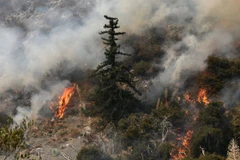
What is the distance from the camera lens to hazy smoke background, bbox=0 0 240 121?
29594 mm

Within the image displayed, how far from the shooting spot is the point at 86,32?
36.3m

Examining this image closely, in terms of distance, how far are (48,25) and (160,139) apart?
2184cm

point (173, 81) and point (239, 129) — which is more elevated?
point (173, 81)

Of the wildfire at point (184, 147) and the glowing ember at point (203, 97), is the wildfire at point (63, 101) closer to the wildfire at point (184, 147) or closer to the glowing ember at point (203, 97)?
the wildfire at point (184, 147)

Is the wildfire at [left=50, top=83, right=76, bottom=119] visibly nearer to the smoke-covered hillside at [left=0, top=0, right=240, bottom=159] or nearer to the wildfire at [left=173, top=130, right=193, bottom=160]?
the smoke-covered hillside at [left=0, top=0, right=240, bottom=159]

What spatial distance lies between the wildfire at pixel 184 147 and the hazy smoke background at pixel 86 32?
554cm

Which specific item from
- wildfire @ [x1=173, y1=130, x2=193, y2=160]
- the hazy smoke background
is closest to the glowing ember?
the hazy smoke background

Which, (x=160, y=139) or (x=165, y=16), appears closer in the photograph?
(x=160, y=139)

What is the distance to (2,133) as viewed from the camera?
13.2 meters

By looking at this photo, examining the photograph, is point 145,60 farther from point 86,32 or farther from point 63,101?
point 63,101

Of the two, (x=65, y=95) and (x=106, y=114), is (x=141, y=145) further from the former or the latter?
(x=65, y=95)

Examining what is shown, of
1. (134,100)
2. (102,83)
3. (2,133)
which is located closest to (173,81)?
(134,100)

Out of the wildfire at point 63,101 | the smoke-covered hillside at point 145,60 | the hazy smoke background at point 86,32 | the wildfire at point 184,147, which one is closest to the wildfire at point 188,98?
the smoke-covered hillside at point 145,60

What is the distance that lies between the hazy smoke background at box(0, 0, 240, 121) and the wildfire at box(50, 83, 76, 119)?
2.30 feet
